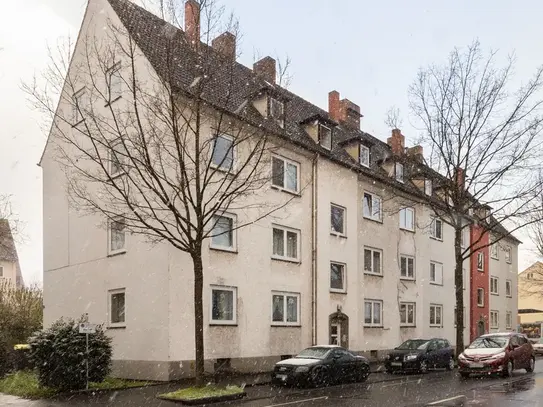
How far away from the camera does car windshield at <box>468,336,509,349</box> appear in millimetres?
21359

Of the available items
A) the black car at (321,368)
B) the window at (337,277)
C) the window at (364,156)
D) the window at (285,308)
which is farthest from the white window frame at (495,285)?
the black car at (321,368)

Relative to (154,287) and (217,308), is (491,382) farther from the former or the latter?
(154,287)

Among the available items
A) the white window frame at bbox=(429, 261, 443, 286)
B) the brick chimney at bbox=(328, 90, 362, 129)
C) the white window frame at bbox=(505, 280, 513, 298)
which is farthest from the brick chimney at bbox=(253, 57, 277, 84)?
the white window frame at bbox=(505, 280, 513, 298)

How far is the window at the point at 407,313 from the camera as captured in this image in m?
32.0

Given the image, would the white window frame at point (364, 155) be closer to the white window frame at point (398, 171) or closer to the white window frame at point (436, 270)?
the white window frame at point (398, 171)

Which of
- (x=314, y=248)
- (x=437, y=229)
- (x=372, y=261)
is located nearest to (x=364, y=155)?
(x=372, y=261)

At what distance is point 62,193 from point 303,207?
1010 centimetres

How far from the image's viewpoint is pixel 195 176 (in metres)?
16.5

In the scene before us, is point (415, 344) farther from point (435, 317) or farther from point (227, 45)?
point (227, 45)

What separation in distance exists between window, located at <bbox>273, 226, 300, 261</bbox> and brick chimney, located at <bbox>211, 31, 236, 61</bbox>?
27.7 feet

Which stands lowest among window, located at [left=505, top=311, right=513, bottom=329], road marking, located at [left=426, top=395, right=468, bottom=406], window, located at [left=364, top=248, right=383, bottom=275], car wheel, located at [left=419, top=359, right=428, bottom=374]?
window, located at [left=505, top=311, right=513, bottom=329]

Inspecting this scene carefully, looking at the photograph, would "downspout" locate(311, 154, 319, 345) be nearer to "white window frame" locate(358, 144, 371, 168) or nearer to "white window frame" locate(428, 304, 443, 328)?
"white window frame" locate(358, 144, 371, 168)

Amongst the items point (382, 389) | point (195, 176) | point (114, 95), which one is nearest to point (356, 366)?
point (382, 389)

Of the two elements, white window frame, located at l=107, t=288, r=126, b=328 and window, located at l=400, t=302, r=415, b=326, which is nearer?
white window frame, located at l=107, t=288, r=126, b=328
